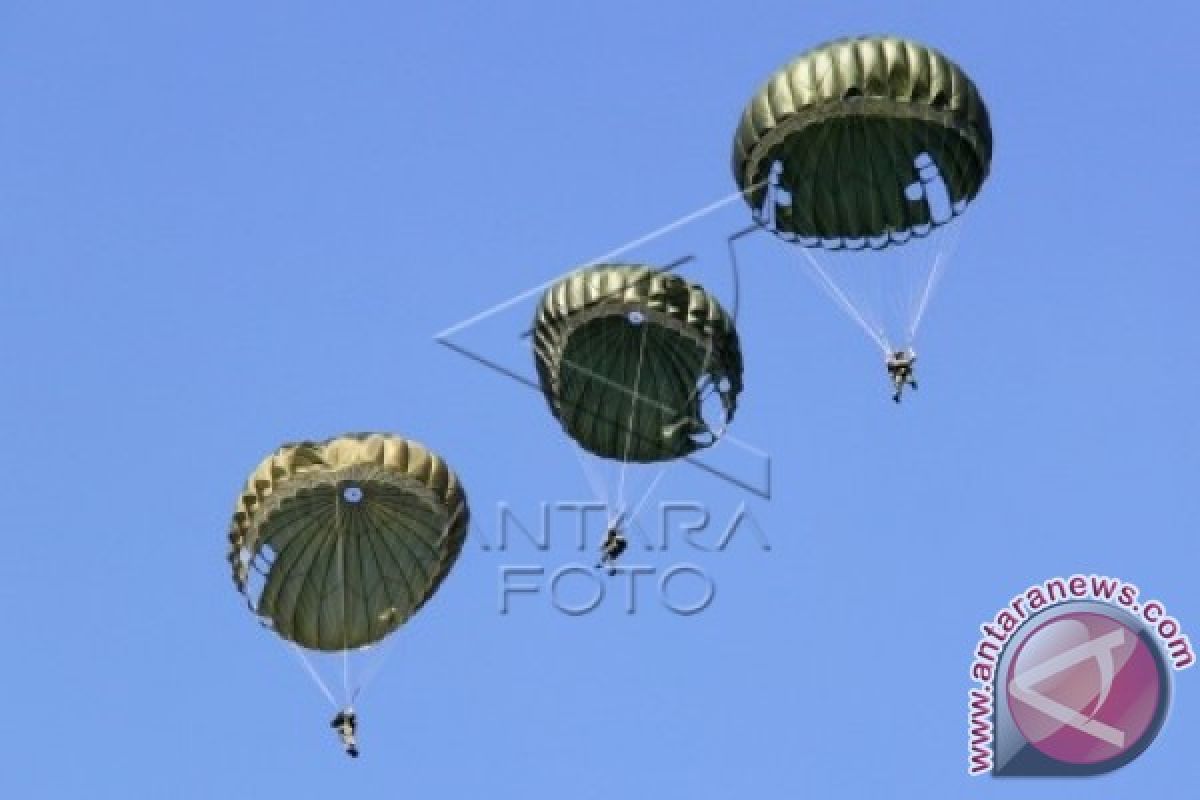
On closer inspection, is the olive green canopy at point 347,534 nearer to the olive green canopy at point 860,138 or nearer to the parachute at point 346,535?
the parachute at point 346,535

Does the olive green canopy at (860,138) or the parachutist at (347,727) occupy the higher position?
the olive green canopy at (860,138)

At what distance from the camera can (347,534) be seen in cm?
4634

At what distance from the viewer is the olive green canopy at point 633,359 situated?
150 ft

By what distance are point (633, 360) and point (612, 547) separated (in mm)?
4454

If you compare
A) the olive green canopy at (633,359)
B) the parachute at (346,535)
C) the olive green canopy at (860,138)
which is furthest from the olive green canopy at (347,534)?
the olive green canopy at (860,138)

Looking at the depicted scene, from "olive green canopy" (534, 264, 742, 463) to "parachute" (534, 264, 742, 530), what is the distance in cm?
2

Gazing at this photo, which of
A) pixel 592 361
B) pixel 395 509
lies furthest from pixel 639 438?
pixel 395 509

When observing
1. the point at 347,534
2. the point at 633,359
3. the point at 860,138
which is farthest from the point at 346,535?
the point at 860,138

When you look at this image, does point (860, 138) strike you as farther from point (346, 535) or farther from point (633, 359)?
point (346, 535)

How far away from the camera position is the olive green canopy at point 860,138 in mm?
42812

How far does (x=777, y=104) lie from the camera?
43.4m

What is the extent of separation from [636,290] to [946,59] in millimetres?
7349

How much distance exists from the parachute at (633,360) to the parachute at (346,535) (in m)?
3.61

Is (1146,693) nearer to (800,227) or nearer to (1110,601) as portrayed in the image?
(1110,601)
